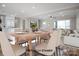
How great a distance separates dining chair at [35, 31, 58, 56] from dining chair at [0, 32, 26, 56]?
0.91 feet

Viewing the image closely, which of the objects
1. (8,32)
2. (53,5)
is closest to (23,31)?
(8,32)

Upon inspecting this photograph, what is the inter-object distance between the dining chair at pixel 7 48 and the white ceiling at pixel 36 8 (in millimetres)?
413

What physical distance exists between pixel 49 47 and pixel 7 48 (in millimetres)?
723

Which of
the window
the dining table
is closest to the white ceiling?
the window

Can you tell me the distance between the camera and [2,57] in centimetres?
197

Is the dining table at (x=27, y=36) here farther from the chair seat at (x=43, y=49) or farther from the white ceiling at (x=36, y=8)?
the white ceiling at (x=36, y=8)

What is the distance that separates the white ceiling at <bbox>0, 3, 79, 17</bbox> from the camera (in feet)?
6.38

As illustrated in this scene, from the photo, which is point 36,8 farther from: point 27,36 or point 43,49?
point 43,49

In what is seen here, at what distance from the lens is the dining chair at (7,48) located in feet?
6.51

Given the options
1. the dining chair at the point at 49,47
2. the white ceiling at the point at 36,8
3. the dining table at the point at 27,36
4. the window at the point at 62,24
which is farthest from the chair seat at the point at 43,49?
the white ceiling at the point at 36,8

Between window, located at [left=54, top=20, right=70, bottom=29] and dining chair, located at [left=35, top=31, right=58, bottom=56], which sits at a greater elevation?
window, located at [left=54, top=20, right=70, bottom=29]

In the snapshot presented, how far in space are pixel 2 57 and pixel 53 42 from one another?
2.95 ft

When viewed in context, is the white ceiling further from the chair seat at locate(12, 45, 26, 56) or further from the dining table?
the chair seat at locate(12, 45, 26, 56)

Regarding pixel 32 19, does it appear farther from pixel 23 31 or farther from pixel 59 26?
pixel 59 26
